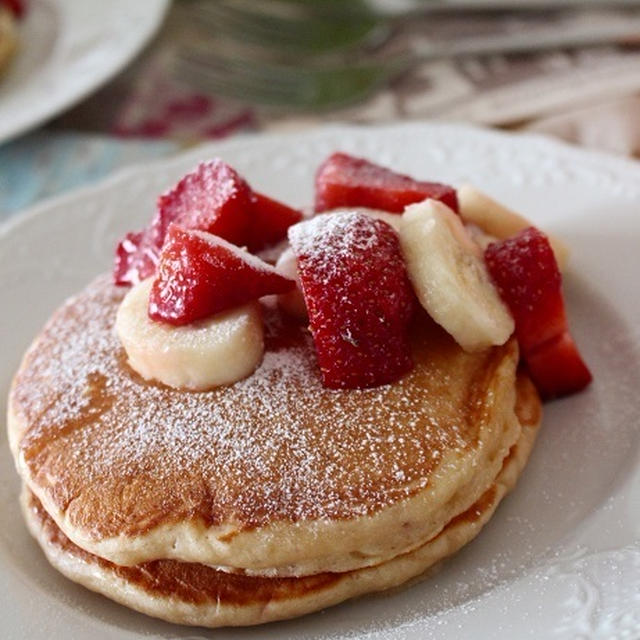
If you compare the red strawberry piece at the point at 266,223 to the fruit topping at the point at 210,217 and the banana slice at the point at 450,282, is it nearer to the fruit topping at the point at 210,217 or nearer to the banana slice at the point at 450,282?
the fruit topping at the point at 210,217

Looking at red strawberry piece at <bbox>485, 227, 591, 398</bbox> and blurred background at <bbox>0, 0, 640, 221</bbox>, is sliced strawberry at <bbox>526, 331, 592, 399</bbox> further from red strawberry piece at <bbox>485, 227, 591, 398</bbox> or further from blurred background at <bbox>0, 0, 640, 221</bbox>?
blurred background at <bbox>0, 0, 640, 221</bbox>

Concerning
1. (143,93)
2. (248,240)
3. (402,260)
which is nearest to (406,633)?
(402,260)

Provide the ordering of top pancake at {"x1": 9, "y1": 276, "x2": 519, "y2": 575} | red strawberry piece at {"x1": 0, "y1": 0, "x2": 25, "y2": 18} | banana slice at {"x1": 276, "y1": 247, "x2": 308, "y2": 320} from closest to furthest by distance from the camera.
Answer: top pancake at {"x1": 9, "y1": 276, "x2": 519, "y2": 575}
banana slice at {"x1": 276, "y1": 247, "x2": 308, "y2": 320}
red strawberry piece at {"x1": 0, "y1": 0, "x2": 25, "y2": 18}

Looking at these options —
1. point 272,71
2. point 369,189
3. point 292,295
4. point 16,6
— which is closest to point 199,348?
point 292,295

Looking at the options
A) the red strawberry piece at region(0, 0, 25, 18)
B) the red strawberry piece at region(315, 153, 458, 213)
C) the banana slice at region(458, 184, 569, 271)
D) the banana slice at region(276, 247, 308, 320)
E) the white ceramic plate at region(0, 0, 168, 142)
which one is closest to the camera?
the banana slice at region(276, 247, 308, 320)

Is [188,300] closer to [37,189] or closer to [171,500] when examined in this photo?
[171,500]

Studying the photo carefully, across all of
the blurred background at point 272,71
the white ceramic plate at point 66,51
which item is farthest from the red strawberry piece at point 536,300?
the white ceramic plate at point 66,51

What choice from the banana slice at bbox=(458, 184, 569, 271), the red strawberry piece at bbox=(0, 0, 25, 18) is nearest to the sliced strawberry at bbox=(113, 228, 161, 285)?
the banana slice at bbox=(458, 184, 569, 271)

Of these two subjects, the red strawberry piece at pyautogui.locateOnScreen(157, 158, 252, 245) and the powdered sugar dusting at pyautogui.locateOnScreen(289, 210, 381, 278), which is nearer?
the powdered sugar dusting at pyautogui.locateOnScreen(289, 210, 381, 278)
